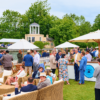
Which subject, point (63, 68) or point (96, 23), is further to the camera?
point (96, 23)

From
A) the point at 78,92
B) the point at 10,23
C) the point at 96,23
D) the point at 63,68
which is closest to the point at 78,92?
the point at 78,92

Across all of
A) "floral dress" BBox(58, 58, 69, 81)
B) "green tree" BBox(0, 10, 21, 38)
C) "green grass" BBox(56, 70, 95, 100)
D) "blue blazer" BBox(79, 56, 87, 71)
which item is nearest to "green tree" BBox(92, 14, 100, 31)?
"green tree" BBox(0, 10, 21, 38)

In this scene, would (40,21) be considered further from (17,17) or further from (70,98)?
(70,98)

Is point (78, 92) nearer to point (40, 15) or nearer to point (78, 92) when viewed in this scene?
point (78, 92)

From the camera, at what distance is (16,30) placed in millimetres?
60438

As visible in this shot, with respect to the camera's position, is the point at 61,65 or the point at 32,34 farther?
the point at 32,34

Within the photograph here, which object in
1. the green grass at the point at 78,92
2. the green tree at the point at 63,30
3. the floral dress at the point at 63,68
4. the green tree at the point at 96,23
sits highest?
the green tree at the point at 96,23

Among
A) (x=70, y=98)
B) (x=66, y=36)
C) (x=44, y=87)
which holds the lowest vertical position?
(x=70, y=98)

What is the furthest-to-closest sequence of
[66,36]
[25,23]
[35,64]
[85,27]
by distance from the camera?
[85,27], [25,23], [66,36], [35,64]

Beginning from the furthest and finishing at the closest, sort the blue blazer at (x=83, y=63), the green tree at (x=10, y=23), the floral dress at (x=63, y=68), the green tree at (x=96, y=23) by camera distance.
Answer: the green tree at (x=96, y=23) → the green tree at (x=10, y=23) → the floral dress at (x=63, y=68) → the blue blazer at (x=83, y=63)

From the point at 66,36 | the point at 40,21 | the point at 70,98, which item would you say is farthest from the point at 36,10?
the point at 70,98

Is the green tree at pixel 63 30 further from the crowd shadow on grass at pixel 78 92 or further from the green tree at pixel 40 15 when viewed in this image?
the crowd shadow on grass at pixel 78 92

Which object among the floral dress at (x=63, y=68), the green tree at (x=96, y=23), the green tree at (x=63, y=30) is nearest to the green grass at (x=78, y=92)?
the floral dress at (x=63, y=68)

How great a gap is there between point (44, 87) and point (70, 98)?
7.46ft
